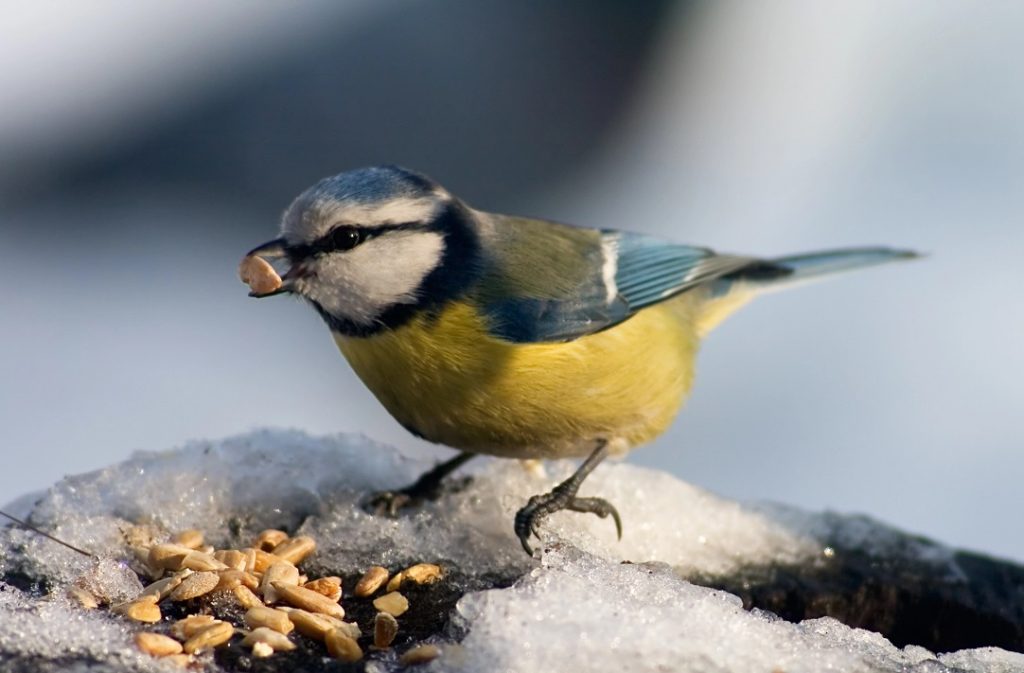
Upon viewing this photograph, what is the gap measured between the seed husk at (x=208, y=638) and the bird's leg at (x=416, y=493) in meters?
0.53

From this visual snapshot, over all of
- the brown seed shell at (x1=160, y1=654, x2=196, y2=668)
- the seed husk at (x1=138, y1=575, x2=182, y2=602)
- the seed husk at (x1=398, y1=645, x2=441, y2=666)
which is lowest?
the seed husk at (x1=398, y1=645, x2=441, y2=666)

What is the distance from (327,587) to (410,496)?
39cm

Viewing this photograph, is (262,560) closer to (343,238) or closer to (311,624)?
(311,624)

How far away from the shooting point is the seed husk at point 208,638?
4.57 ft

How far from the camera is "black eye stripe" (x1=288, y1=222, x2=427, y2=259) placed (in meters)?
1.88

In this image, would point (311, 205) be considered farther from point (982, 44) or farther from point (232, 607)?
point (982, 44)

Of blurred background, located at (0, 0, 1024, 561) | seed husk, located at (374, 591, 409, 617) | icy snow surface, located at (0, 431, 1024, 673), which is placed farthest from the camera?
blurred background, located at (0, 0, 1024, 561)

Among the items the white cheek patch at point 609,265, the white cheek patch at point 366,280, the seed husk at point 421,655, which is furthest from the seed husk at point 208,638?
the white cheek patch at point 609,265

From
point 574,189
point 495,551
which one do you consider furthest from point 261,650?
point 574,189

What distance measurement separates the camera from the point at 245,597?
1.56 metres

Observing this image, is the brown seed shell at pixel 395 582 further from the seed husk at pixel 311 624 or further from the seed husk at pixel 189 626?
the seed husk at pixel 189 626

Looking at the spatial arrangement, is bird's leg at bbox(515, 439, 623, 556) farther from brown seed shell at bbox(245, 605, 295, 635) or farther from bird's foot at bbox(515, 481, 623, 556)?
brown seed shell at bbox(245, 605, 295, 635)

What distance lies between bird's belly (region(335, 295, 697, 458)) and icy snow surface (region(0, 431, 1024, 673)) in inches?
4.5

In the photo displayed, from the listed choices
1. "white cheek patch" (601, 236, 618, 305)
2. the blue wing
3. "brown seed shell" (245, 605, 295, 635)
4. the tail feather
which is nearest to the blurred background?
the tail feather
